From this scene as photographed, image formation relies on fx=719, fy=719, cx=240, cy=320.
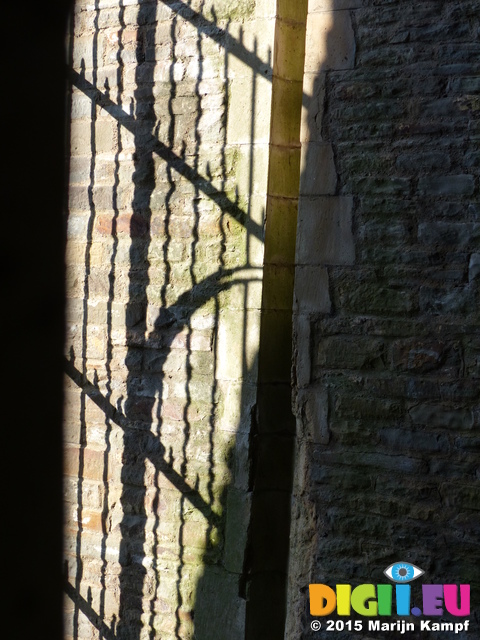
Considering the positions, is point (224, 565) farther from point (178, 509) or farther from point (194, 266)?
A: point (194, 266)

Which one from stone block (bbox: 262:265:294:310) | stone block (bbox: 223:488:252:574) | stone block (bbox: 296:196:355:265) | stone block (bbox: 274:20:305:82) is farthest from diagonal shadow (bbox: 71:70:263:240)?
stone block (bbox: 223:488:252:574)

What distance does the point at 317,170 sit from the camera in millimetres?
2865

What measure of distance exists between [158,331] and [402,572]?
1.51 metres

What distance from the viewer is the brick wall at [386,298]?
265 centimetres

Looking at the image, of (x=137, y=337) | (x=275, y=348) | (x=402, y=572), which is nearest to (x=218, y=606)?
(x=402, y=572)

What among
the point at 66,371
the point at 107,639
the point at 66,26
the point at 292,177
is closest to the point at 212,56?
the point at 292,177

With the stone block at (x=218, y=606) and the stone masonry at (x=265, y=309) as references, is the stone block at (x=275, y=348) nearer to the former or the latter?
the stone masonry at (x=265, y=309)

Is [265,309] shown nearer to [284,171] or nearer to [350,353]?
[350,353]

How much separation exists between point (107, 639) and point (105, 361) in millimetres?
1332

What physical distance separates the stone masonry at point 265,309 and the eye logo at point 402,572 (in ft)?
0.14

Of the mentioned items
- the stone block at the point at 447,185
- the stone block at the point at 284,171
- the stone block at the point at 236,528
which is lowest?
the stone block at the point at 236,528

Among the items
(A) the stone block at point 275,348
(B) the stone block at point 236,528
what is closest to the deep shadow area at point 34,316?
(B) the stone block at point 236,528

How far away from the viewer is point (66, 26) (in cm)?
370

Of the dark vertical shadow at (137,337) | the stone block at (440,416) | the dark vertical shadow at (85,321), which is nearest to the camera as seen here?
the stone block at (440,416)
